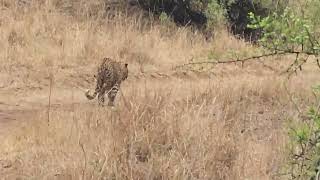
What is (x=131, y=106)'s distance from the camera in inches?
222

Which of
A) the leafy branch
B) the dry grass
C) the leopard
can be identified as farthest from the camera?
the leopard

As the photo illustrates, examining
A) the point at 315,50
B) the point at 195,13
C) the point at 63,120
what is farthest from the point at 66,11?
the point at 315,50

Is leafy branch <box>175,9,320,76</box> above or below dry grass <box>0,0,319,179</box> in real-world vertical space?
above

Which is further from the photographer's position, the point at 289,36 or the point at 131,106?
the point at 131,106

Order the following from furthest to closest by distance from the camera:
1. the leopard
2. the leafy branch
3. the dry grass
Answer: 1. the leopard
2. the dry grass
3. the leafy branch

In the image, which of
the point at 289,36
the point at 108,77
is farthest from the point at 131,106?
the point at 108,77

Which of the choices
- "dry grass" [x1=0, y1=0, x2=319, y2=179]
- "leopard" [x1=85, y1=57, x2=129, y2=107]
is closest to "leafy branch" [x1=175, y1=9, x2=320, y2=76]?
"dry grass" [x1=0, y1=0, x2=319, y2=179]

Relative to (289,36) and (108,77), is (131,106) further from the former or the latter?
(108,77)

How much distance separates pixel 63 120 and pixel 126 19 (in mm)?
7180

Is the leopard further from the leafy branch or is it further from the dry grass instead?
the leafy branch

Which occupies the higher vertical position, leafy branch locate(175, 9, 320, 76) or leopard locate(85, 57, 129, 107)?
leafy branch locate(175, 9, 320, 76)

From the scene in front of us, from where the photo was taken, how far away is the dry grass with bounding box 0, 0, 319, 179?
498 cm

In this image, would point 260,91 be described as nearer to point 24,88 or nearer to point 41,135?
point 24,88

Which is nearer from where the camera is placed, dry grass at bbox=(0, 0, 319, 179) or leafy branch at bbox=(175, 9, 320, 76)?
leafy branch at bbox=(175, 9, 320, 76)
